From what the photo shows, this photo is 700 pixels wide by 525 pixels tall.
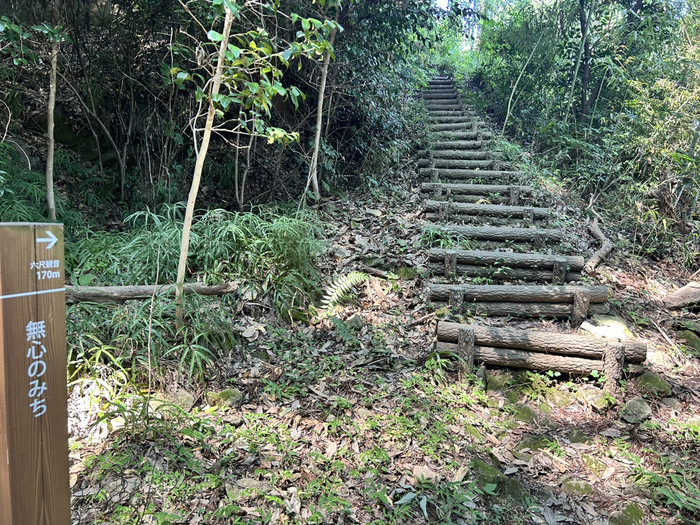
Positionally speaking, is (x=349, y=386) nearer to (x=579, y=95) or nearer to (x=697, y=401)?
(x=697, y=401)

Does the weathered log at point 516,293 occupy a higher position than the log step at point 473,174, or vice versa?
the log step at point 473,174

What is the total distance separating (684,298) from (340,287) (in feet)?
13.9

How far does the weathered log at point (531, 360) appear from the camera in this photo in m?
3.84

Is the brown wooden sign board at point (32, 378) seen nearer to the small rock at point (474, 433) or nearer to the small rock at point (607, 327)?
the small rock at point (474, 433)

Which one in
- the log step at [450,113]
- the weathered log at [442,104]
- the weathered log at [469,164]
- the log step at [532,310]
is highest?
the weathered log at [442,104]

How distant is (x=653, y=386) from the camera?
3.71 metres

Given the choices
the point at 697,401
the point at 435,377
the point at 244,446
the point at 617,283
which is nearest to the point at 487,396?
the point at 435,377

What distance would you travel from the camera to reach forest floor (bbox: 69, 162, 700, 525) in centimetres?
244

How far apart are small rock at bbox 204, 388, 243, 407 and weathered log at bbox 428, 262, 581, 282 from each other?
3.02 meters

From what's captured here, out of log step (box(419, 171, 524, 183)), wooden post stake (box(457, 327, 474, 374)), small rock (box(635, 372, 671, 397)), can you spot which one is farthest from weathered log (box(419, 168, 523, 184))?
small rock (box(635, 372, 671, 397))

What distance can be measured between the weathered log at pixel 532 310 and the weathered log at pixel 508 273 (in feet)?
1.98

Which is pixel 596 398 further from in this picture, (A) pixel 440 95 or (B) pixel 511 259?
(A) pixel 440 95

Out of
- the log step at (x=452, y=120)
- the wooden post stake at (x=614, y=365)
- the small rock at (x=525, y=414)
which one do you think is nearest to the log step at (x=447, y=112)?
the log step at (x=452, y=120)

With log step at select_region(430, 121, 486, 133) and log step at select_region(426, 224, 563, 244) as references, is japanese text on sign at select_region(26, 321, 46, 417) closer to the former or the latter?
log step at select_region(426, 224, 563, 244)
